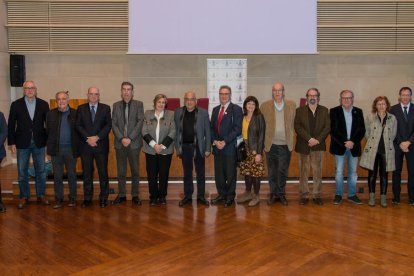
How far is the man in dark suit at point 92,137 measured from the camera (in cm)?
510

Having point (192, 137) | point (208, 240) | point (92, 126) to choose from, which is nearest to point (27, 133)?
point (92, 126)

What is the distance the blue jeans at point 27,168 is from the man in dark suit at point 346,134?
12.0ft

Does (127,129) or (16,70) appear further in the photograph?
(16,70)

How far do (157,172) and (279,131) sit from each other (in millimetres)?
1597

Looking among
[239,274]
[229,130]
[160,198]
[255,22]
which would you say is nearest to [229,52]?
[255,22]

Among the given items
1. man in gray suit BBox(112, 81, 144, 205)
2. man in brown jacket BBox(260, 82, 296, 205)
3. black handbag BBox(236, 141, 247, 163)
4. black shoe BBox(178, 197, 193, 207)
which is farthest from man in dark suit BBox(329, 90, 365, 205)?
man in gray suit BBox(112, 81, 144, 205)

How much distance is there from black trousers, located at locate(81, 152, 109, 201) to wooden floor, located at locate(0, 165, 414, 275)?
0.17 m

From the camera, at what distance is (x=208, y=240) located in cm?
389

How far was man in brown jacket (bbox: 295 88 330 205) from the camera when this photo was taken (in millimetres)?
5152

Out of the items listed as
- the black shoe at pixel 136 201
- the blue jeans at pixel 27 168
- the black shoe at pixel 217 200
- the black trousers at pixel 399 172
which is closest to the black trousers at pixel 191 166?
the black shoe at pixel 217 200

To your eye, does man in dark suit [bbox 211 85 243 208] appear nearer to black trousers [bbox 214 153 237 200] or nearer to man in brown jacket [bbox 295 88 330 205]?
black trousers [bbox 214 153 237 200]

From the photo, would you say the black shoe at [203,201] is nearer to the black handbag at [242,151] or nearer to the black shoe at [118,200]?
the black handbag at [242,151]

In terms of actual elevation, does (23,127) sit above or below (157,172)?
above

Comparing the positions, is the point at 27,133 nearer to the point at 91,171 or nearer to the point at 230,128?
the point at 91,171
